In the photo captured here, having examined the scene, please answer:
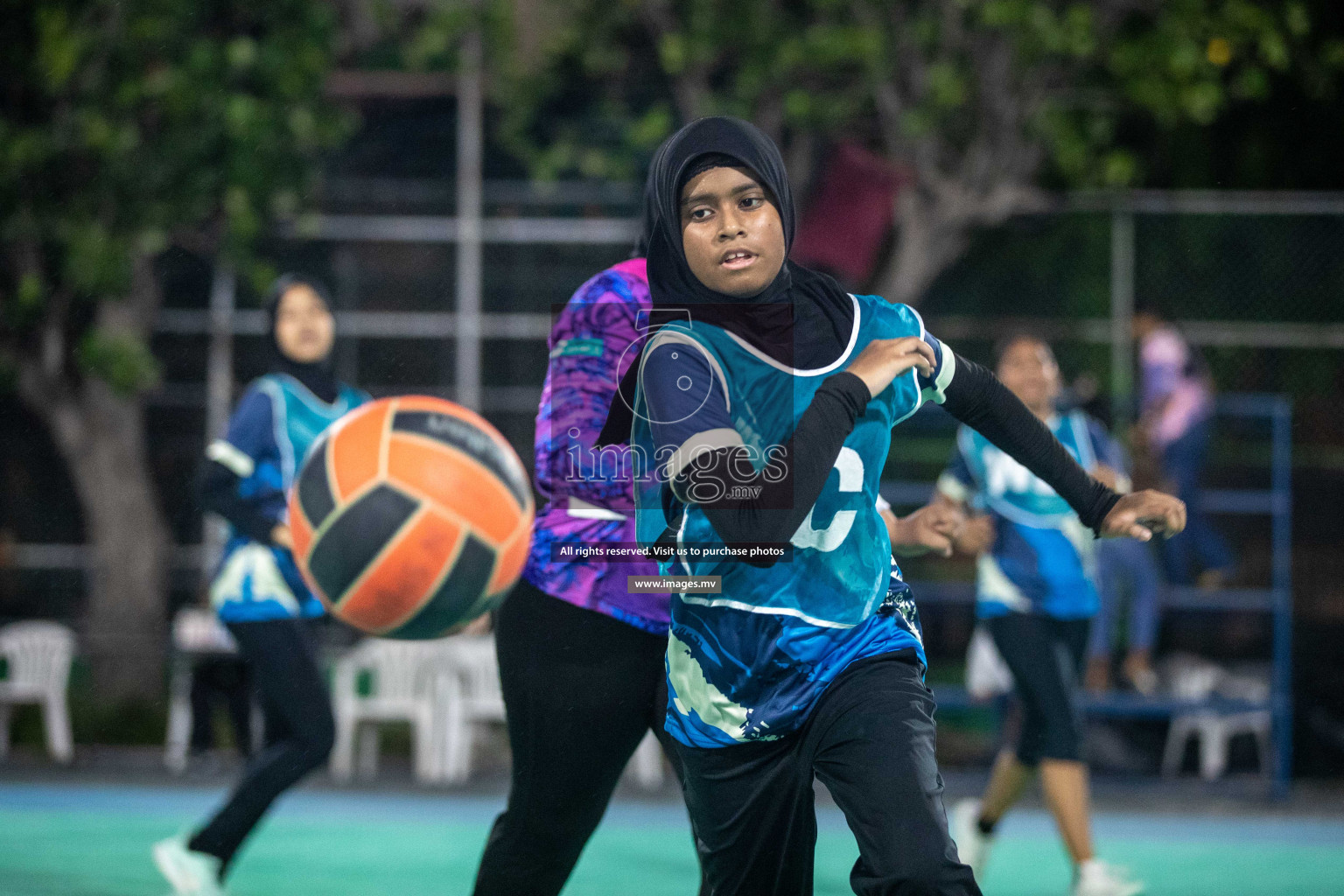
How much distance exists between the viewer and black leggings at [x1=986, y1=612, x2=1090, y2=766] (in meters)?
5.54

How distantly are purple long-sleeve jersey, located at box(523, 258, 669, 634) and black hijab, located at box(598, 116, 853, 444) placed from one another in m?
0.24

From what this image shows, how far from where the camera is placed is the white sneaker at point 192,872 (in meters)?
4.90

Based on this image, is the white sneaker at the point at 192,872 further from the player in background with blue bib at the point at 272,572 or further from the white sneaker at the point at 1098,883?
the white sneaker at the point at 1098,883

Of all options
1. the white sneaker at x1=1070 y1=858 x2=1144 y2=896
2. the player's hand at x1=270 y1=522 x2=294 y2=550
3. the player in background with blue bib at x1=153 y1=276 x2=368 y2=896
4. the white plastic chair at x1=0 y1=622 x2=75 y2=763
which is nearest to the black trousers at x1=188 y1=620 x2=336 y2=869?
the player in background with blue bib at x1=153 y1=276 x2=368 y2=896

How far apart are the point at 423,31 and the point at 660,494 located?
27.1ft

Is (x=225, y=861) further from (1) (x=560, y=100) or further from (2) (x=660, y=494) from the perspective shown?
(1) (x=560, y=100)

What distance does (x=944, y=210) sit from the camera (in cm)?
999

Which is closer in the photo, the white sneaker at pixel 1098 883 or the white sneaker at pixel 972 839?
the white sneaker at pixel 1098 883

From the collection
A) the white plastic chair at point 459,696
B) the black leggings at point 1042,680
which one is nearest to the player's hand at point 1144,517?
the black leggings at point 1042,680

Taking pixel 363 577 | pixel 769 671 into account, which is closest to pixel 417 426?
pixel 363 577

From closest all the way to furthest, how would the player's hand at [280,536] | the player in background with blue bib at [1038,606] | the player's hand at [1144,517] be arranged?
1. the player's hand at [1144,517]
2. the player's hand at [280,536]
3. the player in background with blue bib at [1038,606]

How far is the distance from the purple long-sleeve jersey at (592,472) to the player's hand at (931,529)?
0.58 metres

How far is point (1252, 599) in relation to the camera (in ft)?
29.6

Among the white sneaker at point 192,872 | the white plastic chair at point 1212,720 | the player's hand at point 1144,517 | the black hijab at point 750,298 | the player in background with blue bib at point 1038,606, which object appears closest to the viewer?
Result: the black hijab at point 750,298
